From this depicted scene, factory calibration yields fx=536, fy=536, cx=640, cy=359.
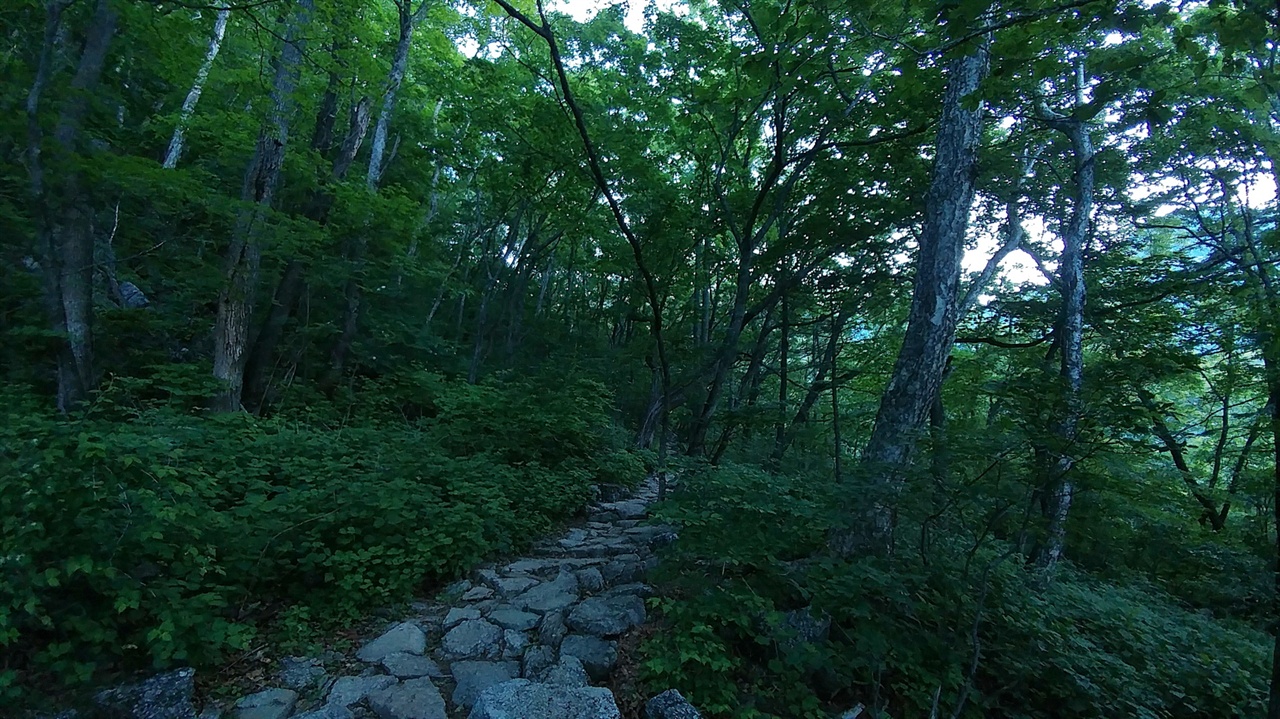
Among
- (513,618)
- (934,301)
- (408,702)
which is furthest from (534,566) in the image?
(934,301)

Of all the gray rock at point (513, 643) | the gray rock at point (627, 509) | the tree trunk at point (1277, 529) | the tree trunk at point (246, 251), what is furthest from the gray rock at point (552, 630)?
the tree trunk at point (246, 251)

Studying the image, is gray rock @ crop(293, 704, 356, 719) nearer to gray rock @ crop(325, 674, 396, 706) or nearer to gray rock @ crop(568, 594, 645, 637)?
gray rock @ crop(325, 674, 396, 706)

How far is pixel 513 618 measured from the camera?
3.93 metres

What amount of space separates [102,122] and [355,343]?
181 inches

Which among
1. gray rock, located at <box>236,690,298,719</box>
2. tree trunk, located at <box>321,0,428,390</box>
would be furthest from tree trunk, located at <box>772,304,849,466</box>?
tree trunk, located at <box>321,0,428,390</box>

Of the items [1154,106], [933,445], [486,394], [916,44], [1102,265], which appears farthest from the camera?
[1102,265]

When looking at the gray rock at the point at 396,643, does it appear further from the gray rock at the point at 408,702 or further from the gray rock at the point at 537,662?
the gray rock at the point at 537,662

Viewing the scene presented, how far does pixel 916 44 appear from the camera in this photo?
3268 millimetres

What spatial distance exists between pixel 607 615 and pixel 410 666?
50.9 inches

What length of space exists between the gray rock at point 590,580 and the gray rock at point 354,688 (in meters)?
1.64

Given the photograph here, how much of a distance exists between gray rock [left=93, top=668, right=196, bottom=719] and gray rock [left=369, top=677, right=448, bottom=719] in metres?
0.84

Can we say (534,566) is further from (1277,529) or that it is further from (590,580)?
(1277,529)

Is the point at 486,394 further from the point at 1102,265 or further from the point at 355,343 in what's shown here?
the point at 1102,265

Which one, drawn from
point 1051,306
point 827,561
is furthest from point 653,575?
point 1051,306
